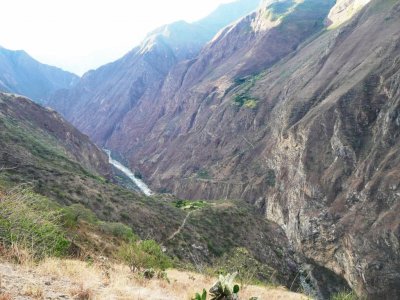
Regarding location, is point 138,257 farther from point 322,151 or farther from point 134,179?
point 134,179

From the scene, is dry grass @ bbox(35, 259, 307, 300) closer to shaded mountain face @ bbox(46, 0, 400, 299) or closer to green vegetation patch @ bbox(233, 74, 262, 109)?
shaded mountain face @ bbox(46, 0, 400, 299)

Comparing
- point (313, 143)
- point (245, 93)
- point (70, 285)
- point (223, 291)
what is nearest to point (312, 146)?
point (313, 143)

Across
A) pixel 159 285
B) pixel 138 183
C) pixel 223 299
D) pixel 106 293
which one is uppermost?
pixel 106 293

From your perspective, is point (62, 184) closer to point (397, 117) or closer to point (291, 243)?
point (291, 243)

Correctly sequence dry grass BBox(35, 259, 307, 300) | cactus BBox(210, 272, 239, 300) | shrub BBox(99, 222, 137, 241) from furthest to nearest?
1. shrub BBox(99, 222, 137, 241)
2. cactus BBox(210, 272, 239, 300)
3. dry grass BBox(35, 259, 307, 300)

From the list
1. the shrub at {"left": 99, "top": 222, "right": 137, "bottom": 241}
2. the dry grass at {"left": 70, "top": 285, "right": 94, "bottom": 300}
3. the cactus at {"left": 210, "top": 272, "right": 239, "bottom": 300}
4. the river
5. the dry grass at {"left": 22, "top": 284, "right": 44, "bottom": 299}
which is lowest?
the river

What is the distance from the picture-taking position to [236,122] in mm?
115750

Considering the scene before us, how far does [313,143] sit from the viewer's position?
7756 centimetres

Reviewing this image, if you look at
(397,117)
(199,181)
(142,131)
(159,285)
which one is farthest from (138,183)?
(159,285)

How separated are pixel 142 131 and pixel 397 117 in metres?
128

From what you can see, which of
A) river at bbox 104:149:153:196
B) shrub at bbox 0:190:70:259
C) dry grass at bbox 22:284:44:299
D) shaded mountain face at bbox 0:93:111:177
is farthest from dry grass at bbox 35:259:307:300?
river at bbox 104:149:153:196

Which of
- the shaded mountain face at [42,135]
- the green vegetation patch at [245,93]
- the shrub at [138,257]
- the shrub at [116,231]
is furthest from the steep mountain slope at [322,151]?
the shrub at [138,257]

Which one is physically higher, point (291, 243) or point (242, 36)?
point (242, 36)

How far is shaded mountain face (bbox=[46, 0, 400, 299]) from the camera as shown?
5894 cm
